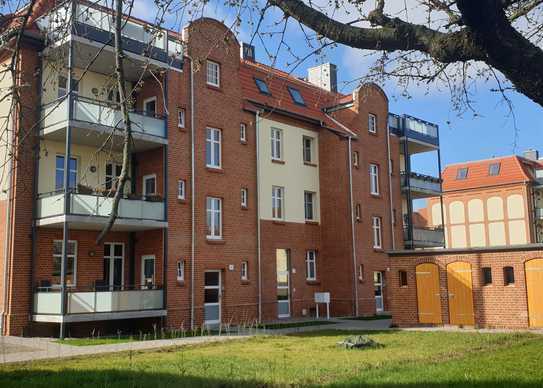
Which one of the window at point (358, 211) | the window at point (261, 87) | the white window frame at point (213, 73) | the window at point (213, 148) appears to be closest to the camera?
the window at point (213, 148)

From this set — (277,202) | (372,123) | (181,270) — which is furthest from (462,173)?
(181,270)

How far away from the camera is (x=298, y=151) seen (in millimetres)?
29781

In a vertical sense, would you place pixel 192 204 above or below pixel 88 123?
below

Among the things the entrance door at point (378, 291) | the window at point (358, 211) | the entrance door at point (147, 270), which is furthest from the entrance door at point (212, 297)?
the entrance door at point (378, 291)

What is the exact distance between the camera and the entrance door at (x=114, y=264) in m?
22.3

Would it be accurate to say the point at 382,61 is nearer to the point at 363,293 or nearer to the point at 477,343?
the point at 477,343

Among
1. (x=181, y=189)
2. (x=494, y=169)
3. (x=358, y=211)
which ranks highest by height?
(x=494, y=169)

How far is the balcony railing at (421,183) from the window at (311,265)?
343 inches

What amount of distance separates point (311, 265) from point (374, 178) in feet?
21.6

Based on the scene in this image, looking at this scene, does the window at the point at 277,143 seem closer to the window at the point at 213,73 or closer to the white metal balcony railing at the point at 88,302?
the window at the point at 213,73

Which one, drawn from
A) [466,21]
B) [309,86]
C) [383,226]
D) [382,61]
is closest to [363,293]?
[383,226]

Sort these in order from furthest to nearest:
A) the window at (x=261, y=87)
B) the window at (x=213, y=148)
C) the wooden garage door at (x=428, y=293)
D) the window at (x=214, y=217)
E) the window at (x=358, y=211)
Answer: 1. the window at (x=358, y=211)
2. the window at (x=261, y=87)
3. the window at (x=213, y=148)
4. the window at (x=214, y=217)
5. the wooden garage door at (x=428, y=293)

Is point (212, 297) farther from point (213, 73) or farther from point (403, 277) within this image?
point (213, 73)

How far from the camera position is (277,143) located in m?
28.9
